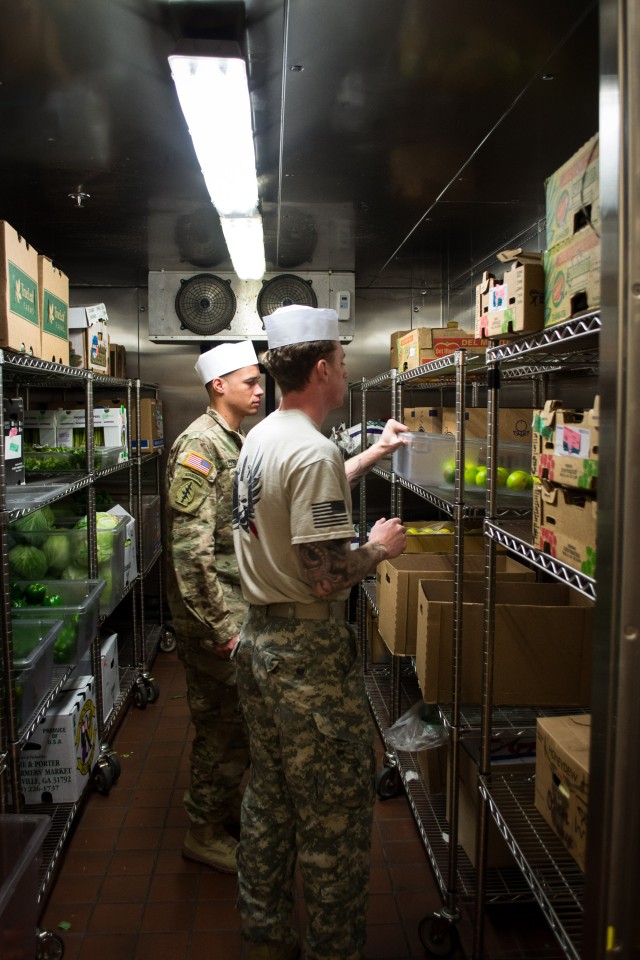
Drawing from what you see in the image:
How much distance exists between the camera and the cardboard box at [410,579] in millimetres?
2410

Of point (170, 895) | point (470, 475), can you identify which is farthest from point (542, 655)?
point (170, 895)

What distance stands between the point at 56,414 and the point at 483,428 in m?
2.16

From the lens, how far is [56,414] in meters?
3.39

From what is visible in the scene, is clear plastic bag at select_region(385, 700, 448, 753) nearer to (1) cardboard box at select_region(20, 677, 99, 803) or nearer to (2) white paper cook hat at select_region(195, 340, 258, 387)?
(1) cardboard box at select_region(20, 677, 99, 803)

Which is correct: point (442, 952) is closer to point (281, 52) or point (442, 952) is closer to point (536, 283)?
point (536, 283)

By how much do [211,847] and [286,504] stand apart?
1580mm

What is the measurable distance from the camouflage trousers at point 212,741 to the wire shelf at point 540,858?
0.97m

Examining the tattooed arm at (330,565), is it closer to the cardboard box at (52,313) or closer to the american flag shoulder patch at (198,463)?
the american flag shoulder patch at (198,463)

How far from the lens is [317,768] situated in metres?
1.69

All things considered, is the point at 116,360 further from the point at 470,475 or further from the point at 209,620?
the point at 470,475

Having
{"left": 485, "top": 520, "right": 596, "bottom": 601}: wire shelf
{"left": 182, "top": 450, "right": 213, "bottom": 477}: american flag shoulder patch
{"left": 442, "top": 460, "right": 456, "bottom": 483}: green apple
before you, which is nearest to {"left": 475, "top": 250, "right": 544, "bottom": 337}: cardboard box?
{"left": 485, "top": 520, "right": 596, "bottom": 601}: wire shelf

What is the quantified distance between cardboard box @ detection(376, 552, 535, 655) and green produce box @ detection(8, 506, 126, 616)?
1433 mm

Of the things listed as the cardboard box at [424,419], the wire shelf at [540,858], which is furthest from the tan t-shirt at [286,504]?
the cardboard box at [424,419]

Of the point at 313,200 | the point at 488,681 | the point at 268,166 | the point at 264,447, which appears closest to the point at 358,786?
the point at 488,681
